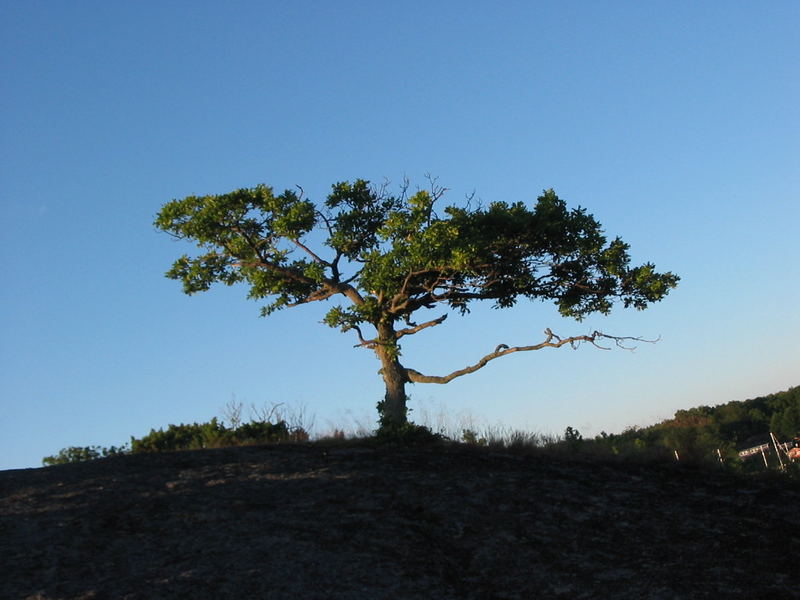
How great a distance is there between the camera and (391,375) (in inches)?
838

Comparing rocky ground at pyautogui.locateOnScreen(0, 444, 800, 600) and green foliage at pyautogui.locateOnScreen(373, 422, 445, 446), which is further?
green foliage at pyautogui.locateOnScreen(373, 422, 445, 446)

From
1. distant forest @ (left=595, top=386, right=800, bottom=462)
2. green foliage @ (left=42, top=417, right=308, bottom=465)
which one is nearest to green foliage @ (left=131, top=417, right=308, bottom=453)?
green foliage @ (left=42, top=417, right=308, bottom=465)

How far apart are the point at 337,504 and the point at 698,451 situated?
936cm

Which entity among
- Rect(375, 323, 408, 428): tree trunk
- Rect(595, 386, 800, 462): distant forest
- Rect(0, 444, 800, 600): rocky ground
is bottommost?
Rect(0, 444, 800, 600): rocky ground

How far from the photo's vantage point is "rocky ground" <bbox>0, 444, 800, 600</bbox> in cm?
1058

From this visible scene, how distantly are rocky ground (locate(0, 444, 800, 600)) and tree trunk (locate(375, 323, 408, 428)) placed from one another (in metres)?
3.59

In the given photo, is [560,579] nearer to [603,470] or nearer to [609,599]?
[609,599]

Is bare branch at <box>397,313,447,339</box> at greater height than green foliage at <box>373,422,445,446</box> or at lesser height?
greater

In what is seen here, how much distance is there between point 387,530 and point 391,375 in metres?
8.98

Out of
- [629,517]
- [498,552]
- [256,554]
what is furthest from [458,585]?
[629,517]

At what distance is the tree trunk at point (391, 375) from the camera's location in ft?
68.0

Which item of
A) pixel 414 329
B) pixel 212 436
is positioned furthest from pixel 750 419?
pixel 212 436

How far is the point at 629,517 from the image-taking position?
13.7m

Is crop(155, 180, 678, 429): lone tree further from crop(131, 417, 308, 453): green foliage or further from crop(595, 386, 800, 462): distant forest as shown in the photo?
crop(595, 386, 800, 462): distant forest
